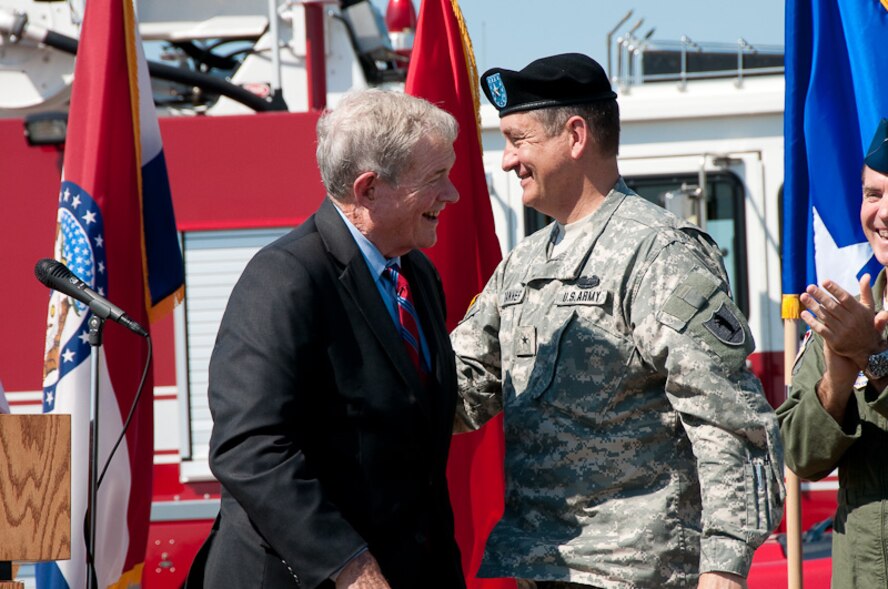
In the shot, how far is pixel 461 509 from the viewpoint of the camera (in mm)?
4172

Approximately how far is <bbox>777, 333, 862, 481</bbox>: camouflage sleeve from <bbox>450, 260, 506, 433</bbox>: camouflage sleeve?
74cm

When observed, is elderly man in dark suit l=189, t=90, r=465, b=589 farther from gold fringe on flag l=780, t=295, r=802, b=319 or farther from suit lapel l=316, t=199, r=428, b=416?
gold fringe on flag l=780, t=295, r=802, b=319

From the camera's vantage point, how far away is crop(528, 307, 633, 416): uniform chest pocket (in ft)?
8.14

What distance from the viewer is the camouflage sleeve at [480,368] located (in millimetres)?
2793

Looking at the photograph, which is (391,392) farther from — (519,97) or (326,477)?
(519,97)

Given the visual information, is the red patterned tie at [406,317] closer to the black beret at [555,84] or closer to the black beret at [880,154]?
the black beret at [555,84]

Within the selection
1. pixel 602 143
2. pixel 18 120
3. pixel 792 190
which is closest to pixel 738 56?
pixel 792 190

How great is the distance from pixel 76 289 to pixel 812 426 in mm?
1913

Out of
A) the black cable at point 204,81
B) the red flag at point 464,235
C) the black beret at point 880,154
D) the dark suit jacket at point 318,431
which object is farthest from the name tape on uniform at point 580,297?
the black cable at point 204,81

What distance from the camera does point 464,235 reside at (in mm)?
4246

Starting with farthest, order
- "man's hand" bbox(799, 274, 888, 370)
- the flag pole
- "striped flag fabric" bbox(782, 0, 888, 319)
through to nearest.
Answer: "striped flag fabric" bbox(782, 0, 888, 319)
the flag pole
"man's hand" bbox(799, 274, 888, 370)

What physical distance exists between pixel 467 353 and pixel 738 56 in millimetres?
3061

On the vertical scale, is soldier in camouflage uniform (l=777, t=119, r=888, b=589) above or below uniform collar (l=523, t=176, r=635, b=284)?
below

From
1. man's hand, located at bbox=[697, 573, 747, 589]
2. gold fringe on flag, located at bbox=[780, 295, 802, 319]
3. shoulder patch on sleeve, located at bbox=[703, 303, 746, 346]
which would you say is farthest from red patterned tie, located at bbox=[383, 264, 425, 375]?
gold fringe on flag, located at bbox=[780, 295, 802, 319]
